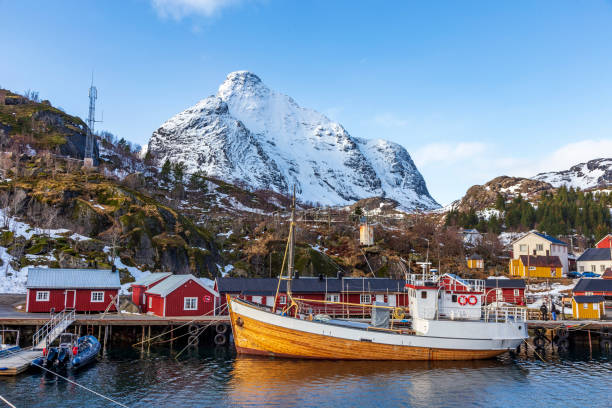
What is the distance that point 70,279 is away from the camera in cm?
4528

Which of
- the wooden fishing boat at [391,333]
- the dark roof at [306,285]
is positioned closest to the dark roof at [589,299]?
the wooden fishing boat at [391,333]

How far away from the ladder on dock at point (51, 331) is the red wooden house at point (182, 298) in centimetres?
795

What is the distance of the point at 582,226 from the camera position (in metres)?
126

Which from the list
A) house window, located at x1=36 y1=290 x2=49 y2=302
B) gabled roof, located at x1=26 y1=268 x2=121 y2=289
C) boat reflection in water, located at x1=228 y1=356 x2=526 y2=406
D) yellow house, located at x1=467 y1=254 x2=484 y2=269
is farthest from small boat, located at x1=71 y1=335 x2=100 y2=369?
yellow house, located at x1=467 y1=254 x2=484 y2=269

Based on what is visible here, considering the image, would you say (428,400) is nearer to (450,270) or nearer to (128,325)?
(128,325)

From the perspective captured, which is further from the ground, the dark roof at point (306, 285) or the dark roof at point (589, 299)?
the dark roof at point (306, 285)

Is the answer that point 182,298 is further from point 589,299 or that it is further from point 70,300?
point 589,299

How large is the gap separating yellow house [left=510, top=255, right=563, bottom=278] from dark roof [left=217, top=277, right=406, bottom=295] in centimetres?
4216

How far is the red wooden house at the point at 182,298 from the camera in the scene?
4450cm

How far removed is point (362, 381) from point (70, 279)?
31602 mm

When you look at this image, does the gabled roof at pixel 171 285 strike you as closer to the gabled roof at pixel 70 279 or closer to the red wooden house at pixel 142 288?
the red wooden house at pixel 142 288

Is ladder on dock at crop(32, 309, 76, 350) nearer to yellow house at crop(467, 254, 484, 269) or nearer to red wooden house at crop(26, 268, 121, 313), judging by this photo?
red wooden house at crop(26, 268, 121, 313)

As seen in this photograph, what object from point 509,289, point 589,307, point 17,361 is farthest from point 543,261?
point 17,361

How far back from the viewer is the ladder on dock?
3356 centimetres
